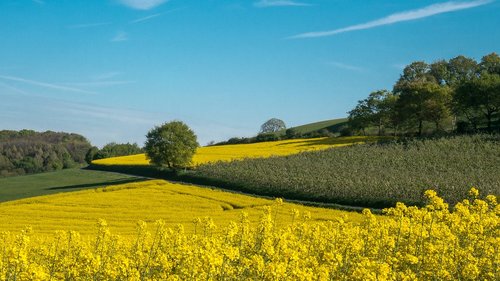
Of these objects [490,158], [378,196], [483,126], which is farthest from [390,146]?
[378,196]

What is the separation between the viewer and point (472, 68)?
356 ft

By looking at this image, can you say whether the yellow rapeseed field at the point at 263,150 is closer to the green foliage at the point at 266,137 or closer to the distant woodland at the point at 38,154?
the green foliage at the point at 266,137

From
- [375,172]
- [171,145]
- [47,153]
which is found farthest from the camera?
[47,153]

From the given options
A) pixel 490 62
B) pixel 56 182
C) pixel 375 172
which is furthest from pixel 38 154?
pixel 375 172

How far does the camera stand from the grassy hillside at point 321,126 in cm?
12193

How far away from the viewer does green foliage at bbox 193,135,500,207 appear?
43.4 m

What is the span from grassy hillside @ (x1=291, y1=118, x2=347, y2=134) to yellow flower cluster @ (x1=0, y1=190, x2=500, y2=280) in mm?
104632

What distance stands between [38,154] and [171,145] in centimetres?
9013

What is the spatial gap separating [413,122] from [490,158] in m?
27.0

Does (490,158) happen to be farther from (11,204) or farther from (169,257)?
(169,257)

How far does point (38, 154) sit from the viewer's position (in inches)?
5723

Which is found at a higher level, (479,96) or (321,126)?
(479,96)

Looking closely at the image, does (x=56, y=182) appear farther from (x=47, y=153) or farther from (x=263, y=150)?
(x=47, y=153)

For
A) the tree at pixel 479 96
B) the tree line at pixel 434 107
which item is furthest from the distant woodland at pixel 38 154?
the tree at pixel 479 96
